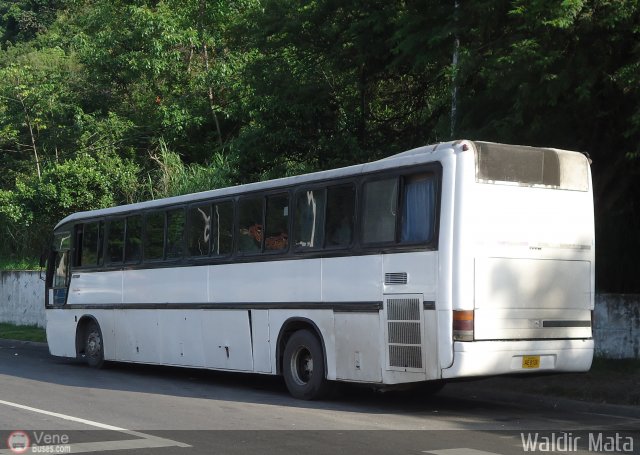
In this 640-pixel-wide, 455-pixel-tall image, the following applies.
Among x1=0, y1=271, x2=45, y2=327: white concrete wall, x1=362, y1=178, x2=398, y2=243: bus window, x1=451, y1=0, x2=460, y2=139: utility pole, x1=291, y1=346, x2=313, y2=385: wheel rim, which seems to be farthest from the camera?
x1=0, y1=271, x2=45, y2=327: white concrete wall

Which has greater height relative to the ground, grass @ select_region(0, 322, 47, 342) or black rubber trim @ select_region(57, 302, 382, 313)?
black rubber trim @ select_region(57, 302, 382, 313)

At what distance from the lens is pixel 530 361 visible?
36.8 feet

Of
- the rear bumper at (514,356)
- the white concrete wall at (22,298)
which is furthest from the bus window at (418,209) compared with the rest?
the white concrete wall at (22,298)

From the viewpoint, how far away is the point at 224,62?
34.9 m

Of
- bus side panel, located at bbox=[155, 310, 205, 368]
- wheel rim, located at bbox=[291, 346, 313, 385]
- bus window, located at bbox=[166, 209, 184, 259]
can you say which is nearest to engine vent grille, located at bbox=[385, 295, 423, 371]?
wheel rim, located at bbox=[291, 346, 313, 385]

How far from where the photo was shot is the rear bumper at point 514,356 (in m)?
10.6

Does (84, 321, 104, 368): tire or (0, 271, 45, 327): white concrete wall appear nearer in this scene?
(84, 321, 104, 368): tire

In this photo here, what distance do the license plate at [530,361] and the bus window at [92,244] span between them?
379 inches

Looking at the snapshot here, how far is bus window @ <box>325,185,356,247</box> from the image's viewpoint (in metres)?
12.4

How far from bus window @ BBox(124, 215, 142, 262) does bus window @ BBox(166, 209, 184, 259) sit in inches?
41.6

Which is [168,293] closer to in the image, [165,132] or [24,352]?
[24,352]

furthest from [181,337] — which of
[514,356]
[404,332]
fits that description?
[514,356]

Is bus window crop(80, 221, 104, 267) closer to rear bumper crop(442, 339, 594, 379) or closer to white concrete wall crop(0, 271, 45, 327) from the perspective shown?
rear bumper crop(442, 339, 594, 379)

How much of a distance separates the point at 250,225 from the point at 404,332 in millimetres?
3801
